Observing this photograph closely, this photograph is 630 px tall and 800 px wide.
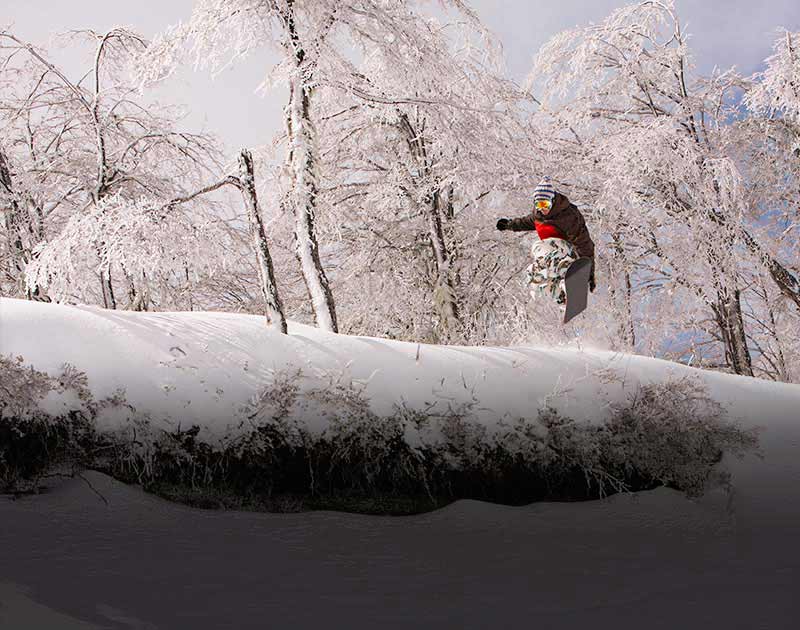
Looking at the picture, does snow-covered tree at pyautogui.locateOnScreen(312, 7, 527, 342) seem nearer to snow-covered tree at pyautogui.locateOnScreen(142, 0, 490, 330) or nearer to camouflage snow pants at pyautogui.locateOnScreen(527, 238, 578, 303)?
snow-covered tree at pyautogui.locateOnScreen(142, 0, 490, 330)

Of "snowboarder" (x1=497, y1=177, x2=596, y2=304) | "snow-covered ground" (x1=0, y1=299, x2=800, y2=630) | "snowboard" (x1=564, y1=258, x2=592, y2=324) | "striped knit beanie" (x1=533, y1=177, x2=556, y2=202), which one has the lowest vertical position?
"snow-covered ground" (x1=0, y1=299, x2=800, y2=630)

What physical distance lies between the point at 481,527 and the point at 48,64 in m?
6.48

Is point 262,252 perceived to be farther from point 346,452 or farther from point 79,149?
point 79,149

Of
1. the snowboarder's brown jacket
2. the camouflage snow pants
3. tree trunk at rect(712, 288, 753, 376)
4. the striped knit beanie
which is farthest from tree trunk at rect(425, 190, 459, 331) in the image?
the striped knit beanie

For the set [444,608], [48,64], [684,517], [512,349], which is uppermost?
[48,64]

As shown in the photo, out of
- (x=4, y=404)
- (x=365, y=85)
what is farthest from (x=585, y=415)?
(x=365, y=85)

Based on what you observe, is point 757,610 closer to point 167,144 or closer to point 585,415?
point 585,415

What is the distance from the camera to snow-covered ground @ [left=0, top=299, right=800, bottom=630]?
242 cm

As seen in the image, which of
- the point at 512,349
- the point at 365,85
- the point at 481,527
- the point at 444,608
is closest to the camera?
the point at 444,608

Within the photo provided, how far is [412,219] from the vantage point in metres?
8.26

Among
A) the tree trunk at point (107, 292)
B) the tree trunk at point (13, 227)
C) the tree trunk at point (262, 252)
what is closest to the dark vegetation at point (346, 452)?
the tree trunk at point (262, 252)

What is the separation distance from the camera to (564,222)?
435 centimetres

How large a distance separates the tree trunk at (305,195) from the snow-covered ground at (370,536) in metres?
1.30

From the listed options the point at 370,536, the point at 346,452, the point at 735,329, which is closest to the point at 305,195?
the point at 346,452
